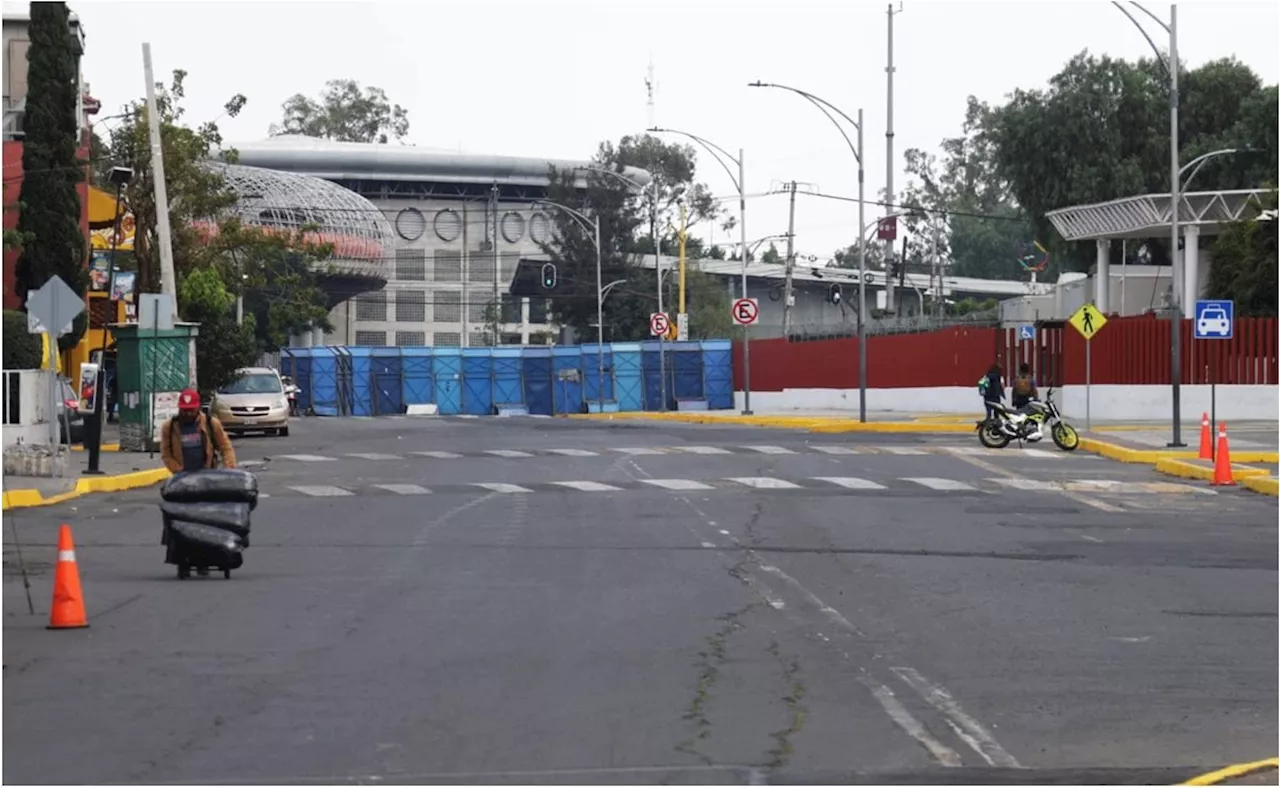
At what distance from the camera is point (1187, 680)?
11258 mm

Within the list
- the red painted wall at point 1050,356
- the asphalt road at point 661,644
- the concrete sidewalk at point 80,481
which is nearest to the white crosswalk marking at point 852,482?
the asphalt road at point 661,644

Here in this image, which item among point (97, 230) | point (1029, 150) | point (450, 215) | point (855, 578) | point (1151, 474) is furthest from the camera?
point (450, 215)

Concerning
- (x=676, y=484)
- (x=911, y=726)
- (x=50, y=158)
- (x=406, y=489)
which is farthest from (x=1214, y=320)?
(x=50, y=158)

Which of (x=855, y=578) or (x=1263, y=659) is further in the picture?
(x=855, y=578)

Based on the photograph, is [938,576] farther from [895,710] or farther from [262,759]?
[262,759]

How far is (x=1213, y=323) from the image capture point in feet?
112

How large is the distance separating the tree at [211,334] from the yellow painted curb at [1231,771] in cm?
3886

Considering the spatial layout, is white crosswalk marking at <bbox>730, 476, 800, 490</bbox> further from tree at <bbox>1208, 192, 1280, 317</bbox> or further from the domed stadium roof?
the domed stadium roof

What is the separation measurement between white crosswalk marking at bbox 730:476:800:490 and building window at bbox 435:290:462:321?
99.3 m

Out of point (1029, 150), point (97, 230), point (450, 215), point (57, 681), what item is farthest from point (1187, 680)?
point (450, 215)

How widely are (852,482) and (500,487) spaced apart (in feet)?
17.8

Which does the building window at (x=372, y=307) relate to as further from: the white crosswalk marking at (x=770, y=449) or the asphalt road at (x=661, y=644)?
the asphalt road at (x=661, y=644)

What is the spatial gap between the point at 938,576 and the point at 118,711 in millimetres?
8733

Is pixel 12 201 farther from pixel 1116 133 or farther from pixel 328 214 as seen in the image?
pixel 328 214
